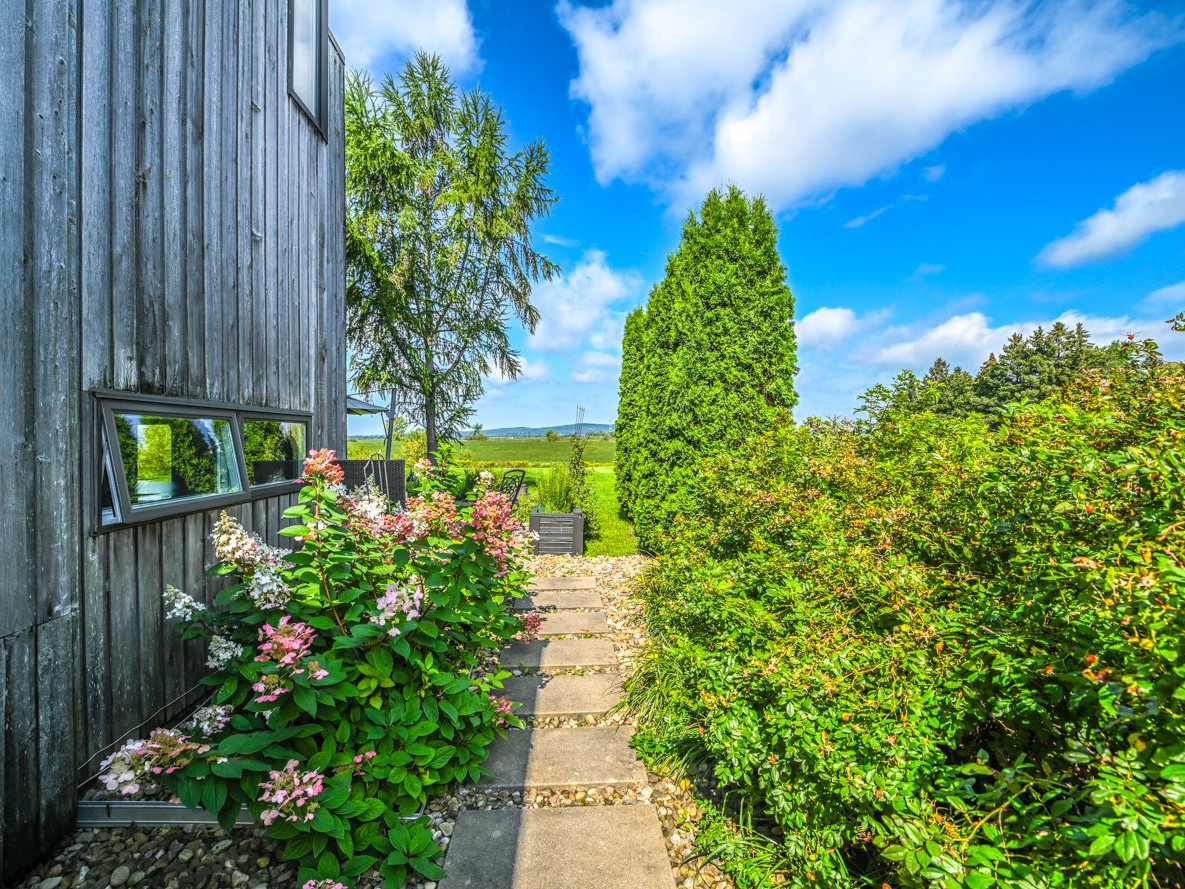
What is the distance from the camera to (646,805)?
2.12 meters

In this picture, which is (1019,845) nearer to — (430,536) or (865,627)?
(865,627)

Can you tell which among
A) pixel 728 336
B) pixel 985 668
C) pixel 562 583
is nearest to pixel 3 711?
pixel 985 668

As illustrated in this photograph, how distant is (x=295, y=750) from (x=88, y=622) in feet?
3.50

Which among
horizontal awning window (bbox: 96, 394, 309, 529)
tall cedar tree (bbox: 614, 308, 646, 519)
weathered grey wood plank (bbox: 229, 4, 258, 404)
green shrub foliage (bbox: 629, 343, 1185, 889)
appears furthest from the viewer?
tall cedar tree (bbox: 614, 308, 646, 519)

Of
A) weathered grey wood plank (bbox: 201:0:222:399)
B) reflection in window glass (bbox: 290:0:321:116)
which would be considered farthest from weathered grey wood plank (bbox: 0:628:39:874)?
reflection in window glass (bbox: 290:0:321:116)

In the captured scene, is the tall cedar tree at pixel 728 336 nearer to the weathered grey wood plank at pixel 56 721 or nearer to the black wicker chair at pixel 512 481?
the black wicker chair at pixel 512 481

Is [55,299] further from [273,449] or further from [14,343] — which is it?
[273,449]

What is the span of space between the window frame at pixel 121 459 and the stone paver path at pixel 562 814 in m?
1.83

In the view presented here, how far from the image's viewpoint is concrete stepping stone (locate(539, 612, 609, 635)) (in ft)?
12.7

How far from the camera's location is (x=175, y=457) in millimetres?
2670

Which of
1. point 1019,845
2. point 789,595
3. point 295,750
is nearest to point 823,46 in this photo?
point 789,595

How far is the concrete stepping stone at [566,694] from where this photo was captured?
2.79 m

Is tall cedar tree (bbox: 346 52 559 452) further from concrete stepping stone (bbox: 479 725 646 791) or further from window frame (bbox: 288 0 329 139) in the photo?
concrete stepping stone (bbox: 479 725 646 791)

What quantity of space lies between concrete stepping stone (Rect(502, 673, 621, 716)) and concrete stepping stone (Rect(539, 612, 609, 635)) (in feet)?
2.10
